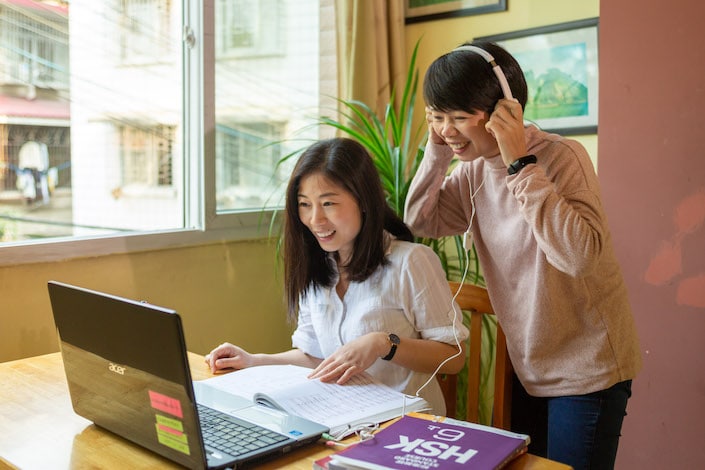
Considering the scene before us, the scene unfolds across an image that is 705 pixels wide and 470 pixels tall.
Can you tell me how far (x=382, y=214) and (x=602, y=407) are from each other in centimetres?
65

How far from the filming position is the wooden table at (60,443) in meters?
1.14

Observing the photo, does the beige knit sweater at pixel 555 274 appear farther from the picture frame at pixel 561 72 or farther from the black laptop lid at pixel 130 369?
the picture frame at pixel 561 72

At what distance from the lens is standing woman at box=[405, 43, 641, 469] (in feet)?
4.68

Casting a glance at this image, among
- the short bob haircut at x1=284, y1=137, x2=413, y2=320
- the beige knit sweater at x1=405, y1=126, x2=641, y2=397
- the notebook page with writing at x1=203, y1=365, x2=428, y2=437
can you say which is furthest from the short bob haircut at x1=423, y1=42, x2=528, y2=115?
the notebook page with writing at x1=203, y1=365, x2=428, y2=437

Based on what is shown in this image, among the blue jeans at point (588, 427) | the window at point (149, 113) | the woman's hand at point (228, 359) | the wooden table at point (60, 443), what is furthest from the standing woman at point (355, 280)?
the window at point (149, 113)

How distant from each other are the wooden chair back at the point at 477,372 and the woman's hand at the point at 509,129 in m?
0.44

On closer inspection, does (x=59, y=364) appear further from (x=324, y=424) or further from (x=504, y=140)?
(x=504, y=140)

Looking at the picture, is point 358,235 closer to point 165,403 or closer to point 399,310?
point 399,310

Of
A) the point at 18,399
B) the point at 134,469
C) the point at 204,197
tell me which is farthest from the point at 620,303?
the point at 204,197

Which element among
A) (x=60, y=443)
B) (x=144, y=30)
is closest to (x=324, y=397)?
(x=60, y=443)

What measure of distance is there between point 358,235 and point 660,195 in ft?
2.50

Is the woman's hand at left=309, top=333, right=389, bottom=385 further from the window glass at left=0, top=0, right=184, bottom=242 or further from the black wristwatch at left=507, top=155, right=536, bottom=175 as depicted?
the window glass at left=0, top=0, right=184, bottom=242

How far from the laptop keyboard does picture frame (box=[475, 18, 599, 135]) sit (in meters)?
1.67

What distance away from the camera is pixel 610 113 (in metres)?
1.92
